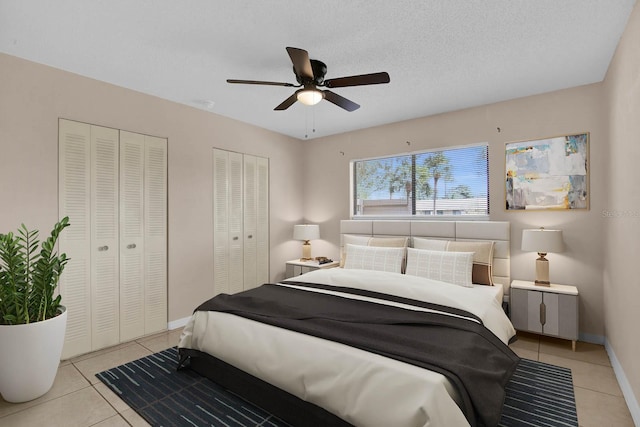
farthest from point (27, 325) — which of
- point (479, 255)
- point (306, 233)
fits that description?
point (479, 255)

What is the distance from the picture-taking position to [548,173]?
3.42 metres

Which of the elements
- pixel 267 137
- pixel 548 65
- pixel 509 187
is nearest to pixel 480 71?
pixel 548 65

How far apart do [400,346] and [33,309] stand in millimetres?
2696

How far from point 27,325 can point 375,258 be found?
320cm

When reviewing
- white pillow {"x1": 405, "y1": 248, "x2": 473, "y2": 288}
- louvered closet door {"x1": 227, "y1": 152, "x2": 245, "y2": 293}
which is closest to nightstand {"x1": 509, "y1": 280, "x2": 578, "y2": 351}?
white pillow {"x1": 405, "y1": 248, "x2": 473, "y2": 288}

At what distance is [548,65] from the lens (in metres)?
2.81

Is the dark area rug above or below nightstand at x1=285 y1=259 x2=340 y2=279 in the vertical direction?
below

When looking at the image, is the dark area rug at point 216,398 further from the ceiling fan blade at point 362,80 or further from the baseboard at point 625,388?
the ceiling fan blade at point 362,80

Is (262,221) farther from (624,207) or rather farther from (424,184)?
(624,207)

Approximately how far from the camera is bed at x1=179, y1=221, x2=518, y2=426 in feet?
5.23

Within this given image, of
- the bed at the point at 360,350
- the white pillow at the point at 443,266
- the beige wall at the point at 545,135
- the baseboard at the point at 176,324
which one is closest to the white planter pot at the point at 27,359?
the bed at the point at 360,350

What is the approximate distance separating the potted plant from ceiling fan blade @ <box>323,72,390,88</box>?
7.75 feet

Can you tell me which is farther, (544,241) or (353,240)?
(353,240)

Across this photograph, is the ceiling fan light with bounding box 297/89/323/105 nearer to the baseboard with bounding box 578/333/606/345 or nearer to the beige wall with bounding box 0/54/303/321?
the beige wall with bounding box 0/54/303/321
